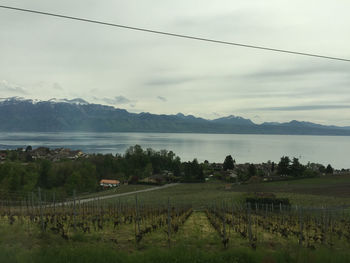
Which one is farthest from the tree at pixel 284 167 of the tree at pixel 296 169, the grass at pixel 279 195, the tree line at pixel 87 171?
the tree line at pixel 87 171

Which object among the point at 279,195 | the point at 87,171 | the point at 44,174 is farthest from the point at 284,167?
the point at 44,174

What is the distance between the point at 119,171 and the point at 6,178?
33.2 metres

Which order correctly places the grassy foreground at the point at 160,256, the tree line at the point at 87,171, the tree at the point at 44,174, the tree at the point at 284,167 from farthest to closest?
the tree at the point at 284,167
the tree at the point at 44,174
the tree line at the point at 87,171
the grassy foreground at the point at 160,256

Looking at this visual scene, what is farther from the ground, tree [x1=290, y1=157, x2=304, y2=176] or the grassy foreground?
the grassy foreground

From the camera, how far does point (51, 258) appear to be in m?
7.27

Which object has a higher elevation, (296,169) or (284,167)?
(284,167)

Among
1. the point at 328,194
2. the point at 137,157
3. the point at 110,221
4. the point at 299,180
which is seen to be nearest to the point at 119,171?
the point at 137,157

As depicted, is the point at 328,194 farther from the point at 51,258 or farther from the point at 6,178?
the point at 6,178

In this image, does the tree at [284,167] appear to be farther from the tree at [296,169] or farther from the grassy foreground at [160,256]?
the grassy foreground at [160,256]

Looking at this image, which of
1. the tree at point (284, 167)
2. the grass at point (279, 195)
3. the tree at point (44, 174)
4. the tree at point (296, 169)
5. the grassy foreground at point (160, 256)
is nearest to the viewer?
the grassy foreground at point (160, 256)

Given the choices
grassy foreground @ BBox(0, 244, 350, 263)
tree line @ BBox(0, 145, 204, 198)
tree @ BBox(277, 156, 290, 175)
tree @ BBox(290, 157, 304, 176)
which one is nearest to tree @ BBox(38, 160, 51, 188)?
tree line @ BBox(0, 145, 204, 198)

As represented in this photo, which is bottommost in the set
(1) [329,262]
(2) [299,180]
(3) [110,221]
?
(2) [299,180]

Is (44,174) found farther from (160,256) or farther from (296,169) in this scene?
(160,256)

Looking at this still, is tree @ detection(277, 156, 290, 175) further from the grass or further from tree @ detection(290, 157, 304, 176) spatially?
the grass
